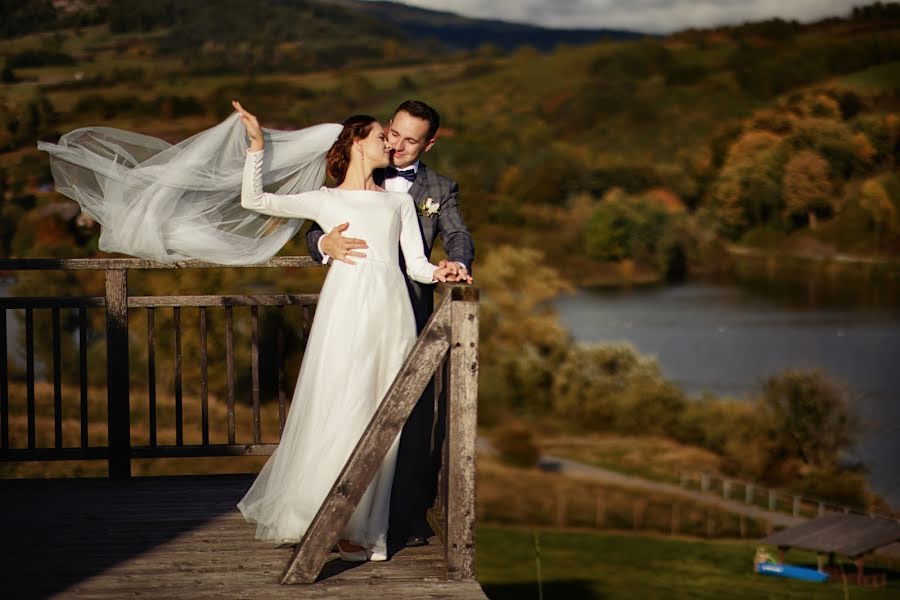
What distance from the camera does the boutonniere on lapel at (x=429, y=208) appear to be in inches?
147

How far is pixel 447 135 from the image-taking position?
127 feet

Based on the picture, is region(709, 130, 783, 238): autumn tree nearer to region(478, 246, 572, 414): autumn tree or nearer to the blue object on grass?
region(478, 246, 572, 414): autumn tree

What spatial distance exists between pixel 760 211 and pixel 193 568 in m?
37.2

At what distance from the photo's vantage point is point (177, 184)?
4.15 meters

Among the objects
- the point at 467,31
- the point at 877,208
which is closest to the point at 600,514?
the point at 877,208

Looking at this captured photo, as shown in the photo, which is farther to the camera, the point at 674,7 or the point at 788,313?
the point at 674,7

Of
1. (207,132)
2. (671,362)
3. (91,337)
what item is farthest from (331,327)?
(671,362)

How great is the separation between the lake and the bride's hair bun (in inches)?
1288

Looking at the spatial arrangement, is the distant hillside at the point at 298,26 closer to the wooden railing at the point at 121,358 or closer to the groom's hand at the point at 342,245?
the wooden railing at the point at 121,358

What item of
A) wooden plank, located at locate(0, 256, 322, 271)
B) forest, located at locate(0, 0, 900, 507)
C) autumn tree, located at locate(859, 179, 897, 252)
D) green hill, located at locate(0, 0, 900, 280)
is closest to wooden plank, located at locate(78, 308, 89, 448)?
wooden plank, located at locate(0, 256, 322, 271)

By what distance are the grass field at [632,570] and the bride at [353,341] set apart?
22312 mm

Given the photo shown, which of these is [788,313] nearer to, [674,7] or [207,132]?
[674,7]

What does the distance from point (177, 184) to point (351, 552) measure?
155cm

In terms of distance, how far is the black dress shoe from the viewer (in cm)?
370
